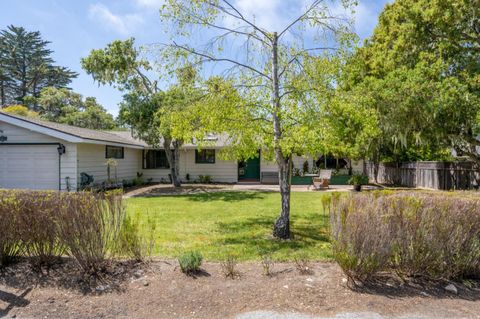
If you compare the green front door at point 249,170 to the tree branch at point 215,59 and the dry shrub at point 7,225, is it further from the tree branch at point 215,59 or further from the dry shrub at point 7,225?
the dry shrub at point 7,225

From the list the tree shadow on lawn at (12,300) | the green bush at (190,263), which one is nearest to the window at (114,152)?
the tree shadow on lawn at (12,300)

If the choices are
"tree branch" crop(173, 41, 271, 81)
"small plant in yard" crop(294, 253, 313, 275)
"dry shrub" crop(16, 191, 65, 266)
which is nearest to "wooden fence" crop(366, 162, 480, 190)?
"tree branch" crop(173, 41, 271, 81)

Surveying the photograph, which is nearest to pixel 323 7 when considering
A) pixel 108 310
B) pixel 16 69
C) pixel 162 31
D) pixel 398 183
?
pixel 162 31

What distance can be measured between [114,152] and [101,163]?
172 centimetres

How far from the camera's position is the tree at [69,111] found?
129ft

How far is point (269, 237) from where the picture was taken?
7.07 metres

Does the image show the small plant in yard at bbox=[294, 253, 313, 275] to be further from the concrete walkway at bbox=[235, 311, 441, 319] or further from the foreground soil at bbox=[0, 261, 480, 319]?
the concrete walkway at bbox=[235, 311, 441, 319]

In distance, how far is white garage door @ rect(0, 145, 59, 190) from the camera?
563 inches

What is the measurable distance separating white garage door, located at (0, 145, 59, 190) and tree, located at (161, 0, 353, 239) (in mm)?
10436

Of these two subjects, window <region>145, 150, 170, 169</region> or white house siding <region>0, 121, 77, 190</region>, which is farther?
window <region>145, 150, 170, 169</region>

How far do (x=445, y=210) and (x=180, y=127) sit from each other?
492cm

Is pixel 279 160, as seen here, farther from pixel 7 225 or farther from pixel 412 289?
pixel 7 225

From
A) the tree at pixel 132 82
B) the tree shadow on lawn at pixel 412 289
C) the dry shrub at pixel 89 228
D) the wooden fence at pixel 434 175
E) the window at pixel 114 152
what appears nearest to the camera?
the tree shadow on lawn at pixel 412 289

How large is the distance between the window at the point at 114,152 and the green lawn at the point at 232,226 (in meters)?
5.65
